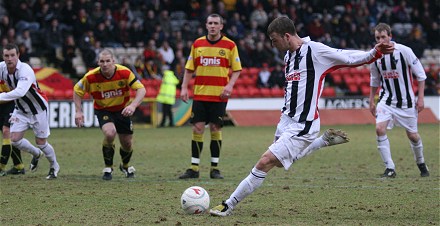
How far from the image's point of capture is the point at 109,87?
11141mm

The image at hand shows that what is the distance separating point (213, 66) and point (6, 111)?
10.5 feet

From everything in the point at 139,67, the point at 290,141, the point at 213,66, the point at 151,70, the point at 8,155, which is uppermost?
the point at 213,66

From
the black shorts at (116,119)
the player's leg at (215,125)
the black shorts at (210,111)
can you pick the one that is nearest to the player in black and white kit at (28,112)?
the black shorts at (116,119)

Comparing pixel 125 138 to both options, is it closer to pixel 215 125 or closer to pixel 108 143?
pixel 108 143

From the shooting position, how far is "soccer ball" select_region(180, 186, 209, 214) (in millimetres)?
8031

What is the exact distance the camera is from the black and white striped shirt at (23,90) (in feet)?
36.0

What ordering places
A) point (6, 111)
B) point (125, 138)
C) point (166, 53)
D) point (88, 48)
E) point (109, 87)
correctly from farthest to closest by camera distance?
point (166, 53) < point (88, 48) < point (6, 111) < point (125, 138) < point (109, 87)

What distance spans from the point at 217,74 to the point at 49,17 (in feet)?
47.9

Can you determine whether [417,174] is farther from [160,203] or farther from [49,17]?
[49,17]

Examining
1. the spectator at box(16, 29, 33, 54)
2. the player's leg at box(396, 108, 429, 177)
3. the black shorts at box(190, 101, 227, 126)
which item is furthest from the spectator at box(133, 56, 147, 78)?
the player's leg at box(396, 108, 429, 177)

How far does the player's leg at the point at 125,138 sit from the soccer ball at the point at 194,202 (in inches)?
131

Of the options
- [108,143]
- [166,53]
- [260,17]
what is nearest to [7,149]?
[108,143]

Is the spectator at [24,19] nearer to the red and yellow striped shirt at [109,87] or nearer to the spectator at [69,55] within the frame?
the spectator at [69,55]

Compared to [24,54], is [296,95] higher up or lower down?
higher up
